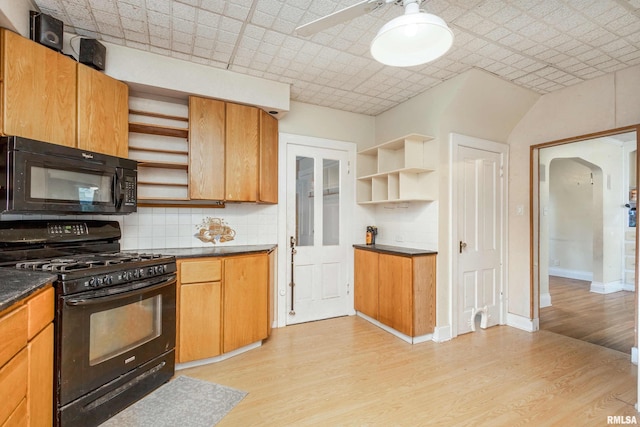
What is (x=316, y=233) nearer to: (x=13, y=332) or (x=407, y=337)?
(x=407, y=337)

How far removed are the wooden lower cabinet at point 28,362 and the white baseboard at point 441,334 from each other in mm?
2866

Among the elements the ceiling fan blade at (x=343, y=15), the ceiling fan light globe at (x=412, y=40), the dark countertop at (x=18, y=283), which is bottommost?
the dark countertop at (x=18, y=283)

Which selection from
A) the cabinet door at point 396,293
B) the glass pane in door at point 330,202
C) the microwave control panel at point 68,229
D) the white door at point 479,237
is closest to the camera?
the microwave control panel at point 68,229

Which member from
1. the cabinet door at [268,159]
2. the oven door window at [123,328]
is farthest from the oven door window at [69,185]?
the cabinet door at [268,159]

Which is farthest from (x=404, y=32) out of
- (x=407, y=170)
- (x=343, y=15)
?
(x=407, y=170)

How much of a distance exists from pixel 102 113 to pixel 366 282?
291 centimetres

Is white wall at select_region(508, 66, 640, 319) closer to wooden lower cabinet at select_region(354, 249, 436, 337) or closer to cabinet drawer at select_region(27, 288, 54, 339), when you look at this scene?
wooden lower cabinet at select_region(354, 249, 436, 337)

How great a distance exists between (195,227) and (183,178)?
480 millimetres

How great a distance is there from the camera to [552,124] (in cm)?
314

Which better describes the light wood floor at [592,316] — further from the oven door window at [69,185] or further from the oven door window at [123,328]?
the oven door window at [69,185]

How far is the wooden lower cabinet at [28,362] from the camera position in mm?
1112

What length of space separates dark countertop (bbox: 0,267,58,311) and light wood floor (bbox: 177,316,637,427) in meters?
1.22

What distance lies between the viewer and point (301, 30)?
58.4 inches

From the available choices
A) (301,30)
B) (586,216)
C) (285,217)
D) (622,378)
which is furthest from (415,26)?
(586,216)
